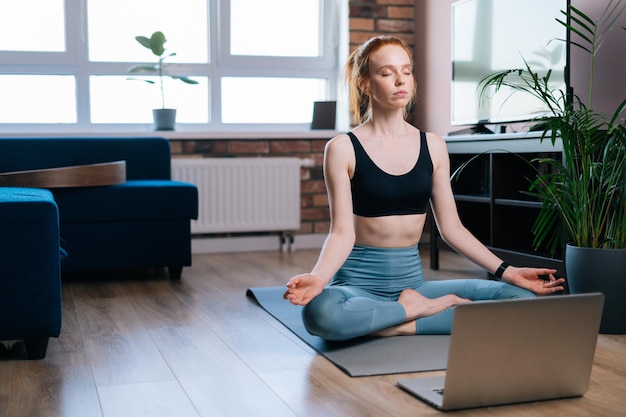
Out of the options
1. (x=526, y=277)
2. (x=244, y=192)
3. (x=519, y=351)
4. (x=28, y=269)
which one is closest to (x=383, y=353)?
(x=526, y=277)

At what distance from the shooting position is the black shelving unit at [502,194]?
3.28m

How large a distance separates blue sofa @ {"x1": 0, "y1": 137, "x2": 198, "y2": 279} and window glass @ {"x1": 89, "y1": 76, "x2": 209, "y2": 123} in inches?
32.4

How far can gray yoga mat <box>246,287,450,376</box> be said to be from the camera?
2.12 meters

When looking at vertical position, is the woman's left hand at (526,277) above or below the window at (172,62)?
below

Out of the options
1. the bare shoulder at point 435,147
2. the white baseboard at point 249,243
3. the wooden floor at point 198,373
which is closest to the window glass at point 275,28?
the white baseboard at point 249,243

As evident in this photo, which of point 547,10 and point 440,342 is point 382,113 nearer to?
point 440,342

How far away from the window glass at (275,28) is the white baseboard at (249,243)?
3.79ft

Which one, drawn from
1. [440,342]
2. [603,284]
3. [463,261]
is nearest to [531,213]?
[463,261]

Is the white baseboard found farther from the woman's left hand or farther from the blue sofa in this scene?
the woman's left hand

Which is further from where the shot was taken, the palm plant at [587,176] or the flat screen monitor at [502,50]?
the flat screen monitor at [502,50]

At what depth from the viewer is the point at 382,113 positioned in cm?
245

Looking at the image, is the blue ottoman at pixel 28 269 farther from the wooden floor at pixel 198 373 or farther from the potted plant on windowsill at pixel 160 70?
the potted plant on windowsill at pixel 160 70

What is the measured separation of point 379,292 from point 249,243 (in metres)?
2.54

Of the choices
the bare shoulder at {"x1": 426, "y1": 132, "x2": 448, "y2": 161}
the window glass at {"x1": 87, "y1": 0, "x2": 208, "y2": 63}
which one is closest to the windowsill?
the window glass at {"x1": 87, "y1": 0, "x2": 208, "y2": 63}
